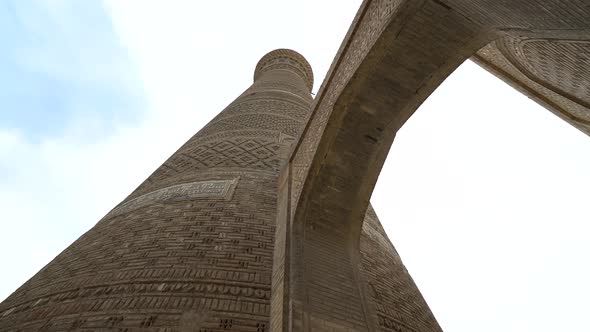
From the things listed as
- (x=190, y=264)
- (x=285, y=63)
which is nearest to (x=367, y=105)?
(x=190, y=264)

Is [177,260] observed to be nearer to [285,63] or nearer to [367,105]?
[367,105]

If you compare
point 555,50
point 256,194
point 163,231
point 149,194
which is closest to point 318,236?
point 256,194

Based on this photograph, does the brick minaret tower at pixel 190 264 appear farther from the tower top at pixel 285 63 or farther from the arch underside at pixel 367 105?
the tower top at pixel 285 63

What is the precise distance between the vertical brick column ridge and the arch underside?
150 millimetres

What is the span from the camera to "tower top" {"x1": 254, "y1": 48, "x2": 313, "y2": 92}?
722cm

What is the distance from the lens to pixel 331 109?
2266mm

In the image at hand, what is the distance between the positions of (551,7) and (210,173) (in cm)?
224

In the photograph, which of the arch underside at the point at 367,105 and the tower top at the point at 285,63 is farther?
the tower top at the point at 285,63

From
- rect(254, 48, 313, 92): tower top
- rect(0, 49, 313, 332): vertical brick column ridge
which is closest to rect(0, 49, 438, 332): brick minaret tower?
rect(0, 49, 313, 332): vertical brick column ridge

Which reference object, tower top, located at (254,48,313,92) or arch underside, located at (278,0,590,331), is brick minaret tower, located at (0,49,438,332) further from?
tower top, located at (254,48,313,92)

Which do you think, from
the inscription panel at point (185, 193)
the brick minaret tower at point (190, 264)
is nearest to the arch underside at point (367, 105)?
the brick minaret tower at point (190, 264)

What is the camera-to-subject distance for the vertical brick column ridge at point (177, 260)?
1.67 m

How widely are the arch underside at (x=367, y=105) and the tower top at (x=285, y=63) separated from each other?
471 centimetres

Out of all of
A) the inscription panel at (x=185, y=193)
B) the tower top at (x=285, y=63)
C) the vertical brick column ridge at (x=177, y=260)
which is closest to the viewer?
the vertical brick column ridge at (x=177, y=260)
